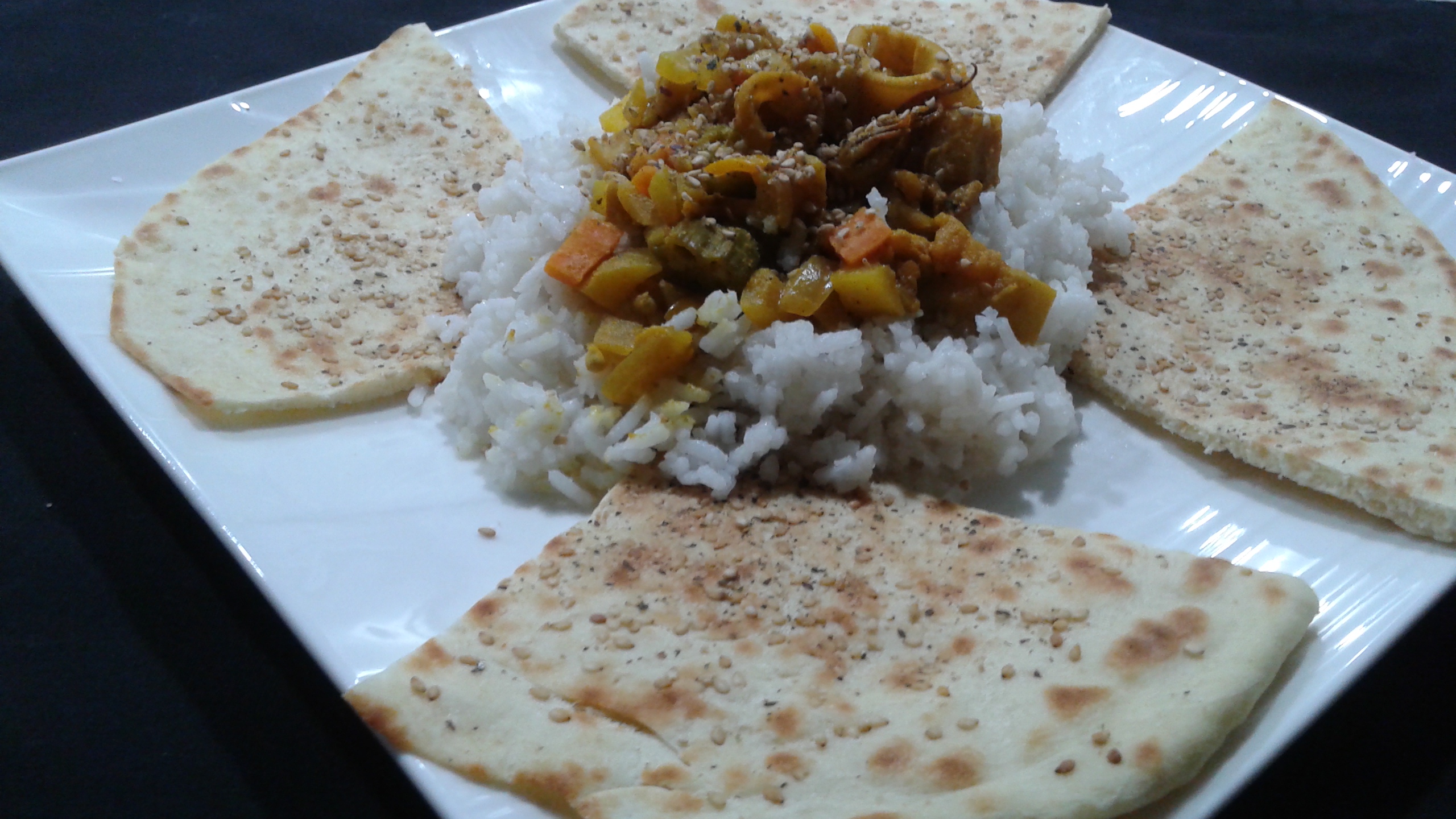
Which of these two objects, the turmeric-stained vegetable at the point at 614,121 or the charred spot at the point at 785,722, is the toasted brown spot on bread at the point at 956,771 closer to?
the charred spot at the point at 785,722

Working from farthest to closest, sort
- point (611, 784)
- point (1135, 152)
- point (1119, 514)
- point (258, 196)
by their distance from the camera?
point (1135, 152) < point (258, 196) < point (1119, 514) < point (611, 784)

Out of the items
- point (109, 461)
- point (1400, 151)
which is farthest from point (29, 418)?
point (1400, 151)

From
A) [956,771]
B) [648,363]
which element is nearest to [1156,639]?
[956,771]

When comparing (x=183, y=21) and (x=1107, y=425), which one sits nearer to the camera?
(x=1107, y=425)

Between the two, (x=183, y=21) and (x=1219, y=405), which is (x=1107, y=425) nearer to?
(x=1219, y=405)

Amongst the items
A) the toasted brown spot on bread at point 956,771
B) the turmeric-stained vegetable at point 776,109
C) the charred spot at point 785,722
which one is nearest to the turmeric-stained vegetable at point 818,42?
the turmeric-stained vegetable at point 776,109

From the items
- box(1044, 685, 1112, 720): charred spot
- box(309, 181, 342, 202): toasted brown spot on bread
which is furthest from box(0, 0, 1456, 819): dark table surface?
box(309, 181, 342, 202): toasted brown spot on bread

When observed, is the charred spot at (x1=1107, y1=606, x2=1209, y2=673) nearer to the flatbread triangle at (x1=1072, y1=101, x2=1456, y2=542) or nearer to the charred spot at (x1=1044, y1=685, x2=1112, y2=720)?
the charred spot at (x1=1044, y1=685, x2=1112, y2=720)
